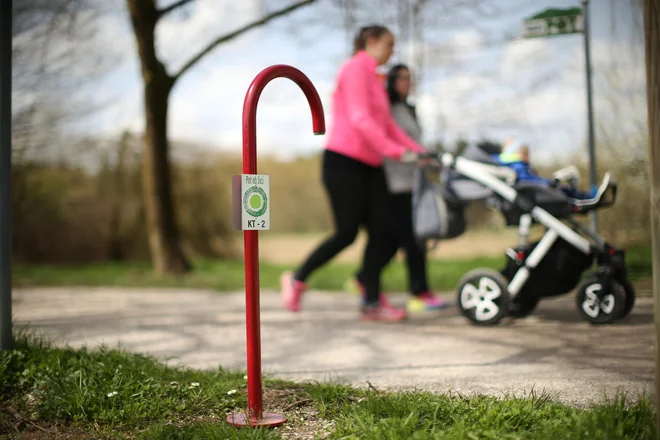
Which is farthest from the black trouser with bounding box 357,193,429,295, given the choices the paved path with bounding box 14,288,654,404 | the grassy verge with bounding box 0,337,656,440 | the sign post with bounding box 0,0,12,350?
the sign post with bounding box 0,0,12,350

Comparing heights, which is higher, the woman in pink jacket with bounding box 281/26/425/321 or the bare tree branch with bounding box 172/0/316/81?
the bare tree branch with bounding box 172/0/316/81

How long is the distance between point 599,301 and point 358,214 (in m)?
1.85

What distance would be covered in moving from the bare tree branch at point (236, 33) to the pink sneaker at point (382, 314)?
4229 millimetres

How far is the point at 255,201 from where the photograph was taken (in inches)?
108

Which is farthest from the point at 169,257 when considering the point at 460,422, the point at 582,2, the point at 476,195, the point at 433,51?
the point at 460,422

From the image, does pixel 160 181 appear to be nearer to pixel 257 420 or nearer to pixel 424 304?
pixel 424 304

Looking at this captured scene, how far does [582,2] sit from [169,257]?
226 inches

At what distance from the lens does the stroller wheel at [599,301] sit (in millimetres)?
4703

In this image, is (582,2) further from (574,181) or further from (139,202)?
(139,202)

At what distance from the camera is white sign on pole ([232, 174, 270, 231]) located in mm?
2686

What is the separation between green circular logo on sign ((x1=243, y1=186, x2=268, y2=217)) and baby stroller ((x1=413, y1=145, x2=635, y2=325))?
102 inches

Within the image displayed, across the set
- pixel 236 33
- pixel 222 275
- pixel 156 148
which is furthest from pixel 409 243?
pixel 156 148

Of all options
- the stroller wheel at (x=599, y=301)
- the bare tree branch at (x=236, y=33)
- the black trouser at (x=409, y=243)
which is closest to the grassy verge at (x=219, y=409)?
the stroller wheel at (x=599, y=301)

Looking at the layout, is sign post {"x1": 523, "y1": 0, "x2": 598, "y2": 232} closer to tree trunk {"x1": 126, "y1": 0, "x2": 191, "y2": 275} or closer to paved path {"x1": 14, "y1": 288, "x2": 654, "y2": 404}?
paved path {"x1": 14, "y1": 288, "x2": 654, "y2": 404}
